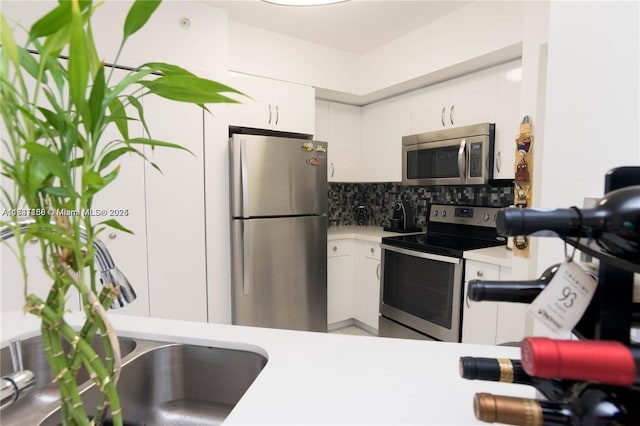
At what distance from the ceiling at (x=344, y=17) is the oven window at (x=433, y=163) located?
91 cm

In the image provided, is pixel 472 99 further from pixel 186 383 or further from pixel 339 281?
pixel 186 383

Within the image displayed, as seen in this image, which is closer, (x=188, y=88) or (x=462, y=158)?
(x=188, y=88)

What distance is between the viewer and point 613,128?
79 centimetres

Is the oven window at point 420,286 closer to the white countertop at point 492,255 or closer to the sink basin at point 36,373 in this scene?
the white countertop at point 492,255

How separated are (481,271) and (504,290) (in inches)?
68.6

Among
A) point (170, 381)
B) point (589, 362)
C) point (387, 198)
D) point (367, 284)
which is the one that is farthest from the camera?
point (387, 198)

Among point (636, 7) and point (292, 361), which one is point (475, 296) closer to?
point (292, 361)

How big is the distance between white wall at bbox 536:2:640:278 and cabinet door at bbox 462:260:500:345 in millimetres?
1133

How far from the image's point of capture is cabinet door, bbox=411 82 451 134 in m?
2.60

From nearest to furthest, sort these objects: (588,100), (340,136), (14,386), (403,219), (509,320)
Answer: (14,386), (588,100), (509,320), (403,219), (340,136)

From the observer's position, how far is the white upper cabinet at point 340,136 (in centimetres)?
316

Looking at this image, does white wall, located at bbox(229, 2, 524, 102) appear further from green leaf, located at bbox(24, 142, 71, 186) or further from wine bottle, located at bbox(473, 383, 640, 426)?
green leaf, located at bbox(24, 142, 71, 186)

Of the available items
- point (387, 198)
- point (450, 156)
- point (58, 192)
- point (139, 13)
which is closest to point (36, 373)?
point (58, 192)

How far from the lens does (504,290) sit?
46cm
